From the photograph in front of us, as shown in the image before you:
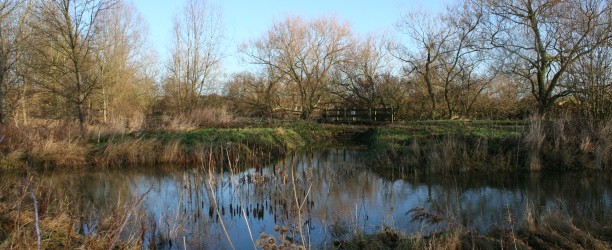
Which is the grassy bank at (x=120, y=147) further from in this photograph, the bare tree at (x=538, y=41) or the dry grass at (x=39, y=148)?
the bare tree at (x=538, y=41)

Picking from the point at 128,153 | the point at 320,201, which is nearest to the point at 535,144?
the point at 320,201

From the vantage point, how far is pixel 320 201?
8.24 m

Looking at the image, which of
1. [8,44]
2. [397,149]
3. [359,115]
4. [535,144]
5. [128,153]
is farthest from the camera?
[359,115]

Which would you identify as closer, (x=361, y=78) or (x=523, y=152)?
(x=523, y=152)

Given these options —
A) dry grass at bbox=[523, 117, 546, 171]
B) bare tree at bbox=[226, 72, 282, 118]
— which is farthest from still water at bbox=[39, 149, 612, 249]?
bare tree at bbox=[226, 72, 282, 118]

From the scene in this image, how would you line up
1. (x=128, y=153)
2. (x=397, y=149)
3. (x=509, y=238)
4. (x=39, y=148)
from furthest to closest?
(x=128, y=153) → (x=397, y=149) → (x=39, y=148) → (x=509, y=238)

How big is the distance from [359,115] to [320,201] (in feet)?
62.7

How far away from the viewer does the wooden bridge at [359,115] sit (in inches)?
1019

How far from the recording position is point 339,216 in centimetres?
718

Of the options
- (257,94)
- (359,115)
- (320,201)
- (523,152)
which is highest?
(257,94)

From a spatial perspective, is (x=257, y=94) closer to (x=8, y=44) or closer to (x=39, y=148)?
(x=8, y=44)

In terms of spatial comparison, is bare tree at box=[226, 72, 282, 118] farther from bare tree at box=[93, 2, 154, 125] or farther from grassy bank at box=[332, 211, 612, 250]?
grassy bank at box=[332, 211, 612, 250]

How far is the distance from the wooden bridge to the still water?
13746mm

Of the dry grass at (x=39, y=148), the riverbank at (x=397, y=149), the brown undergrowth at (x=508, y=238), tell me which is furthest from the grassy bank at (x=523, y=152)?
the dry grass at (x=39, y=148)
